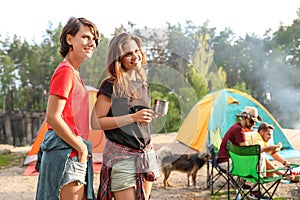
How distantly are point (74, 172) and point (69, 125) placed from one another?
17 cm

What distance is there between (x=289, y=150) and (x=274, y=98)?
10986 millimetres

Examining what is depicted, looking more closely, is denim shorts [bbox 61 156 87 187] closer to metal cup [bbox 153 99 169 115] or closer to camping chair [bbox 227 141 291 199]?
metal cup [bbox 153 99 169 115]

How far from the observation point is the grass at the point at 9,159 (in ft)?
23.5

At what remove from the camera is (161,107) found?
1.55 m

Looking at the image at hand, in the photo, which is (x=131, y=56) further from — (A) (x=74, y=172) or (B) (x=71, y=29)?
(A) (x=74, y=172)

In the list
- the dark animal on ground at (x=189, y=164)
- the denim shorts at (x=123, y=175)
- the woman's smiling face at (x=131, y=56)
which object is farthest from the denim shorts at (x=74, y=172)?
the dark animal on ground at (x=189, y=164)

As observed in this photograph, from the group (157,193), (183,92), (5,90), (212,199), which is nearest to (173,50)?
(183,92)

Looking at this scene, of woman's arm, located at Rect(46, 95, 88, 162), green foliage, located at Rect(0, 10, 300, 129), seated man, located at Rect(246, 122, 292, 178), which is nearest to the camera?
woman's arm, located at Rect(46, 95, 88, 162)

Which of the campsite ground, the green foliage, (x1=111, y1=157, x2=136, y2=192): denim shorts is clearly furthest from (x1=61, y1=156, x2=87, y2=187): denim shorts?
the green foliage

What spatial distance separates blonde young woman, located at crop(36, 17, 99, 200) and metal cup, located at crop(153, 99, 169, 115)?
0.26 metres

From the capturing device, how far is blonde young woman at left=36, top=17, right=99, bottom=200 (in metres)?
1.47

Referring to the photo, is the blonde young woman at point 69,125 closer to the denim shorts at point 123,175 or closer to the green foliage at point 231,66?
the denim shorts at point 123,175

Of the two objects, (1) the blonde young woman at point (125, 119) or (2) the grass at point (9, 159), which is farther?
(2) the grass at point (9, 159)

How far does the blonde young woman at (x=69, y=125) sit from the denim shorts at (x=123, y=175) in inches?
4.2
